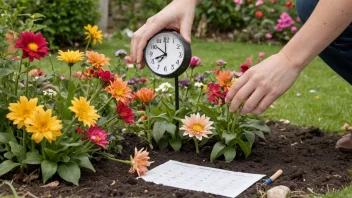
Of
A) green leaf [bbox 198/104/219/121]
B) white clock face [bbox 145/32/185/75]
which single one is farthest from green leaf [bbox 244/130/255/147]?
white clock face [bbox 145/32/185/75]

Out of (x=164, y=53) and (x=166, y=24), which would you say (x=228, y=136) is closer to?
(x=164, y=53)

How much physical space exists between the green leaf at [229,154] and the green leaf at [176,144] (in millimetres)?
247

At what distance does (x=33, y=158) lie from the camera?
2.52 m

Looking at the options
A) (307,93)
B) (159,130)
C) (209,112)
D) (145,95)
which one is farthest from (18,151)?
(307,93)

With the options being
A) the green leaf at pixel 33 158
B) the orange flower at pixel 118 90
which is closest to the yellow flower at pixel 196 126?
the orange flower at pixel 118 90

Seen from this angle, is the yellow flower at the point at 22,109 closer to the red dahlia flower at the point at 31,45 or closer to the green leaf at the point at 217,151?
the red dahlia flower at the point at 31,45

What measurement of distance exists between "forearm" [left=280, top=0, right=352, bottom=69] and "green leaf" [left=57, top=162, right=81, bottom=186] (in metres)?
0.94

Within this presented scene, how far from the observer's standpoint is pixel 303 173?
9.20 ft

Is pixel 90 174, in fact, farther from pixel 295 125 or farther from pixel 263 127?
pixel 295 125

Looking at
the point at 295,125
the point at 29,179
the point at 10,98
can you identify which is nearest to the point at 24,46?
the point at 10,98

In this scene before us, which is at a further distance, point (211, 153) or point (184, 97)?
point (184, 97)

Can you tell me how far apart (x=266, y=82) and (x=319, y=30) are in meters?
0.28

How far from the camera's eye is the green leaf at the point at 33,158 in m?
2.50

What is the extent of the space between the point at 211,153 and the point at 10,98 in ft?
3.07
